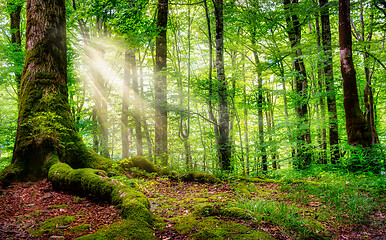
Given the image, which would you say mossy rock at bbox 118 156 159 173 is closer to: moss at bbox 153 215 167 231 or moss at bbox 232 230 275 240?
moss at bbox 153 215 167 231

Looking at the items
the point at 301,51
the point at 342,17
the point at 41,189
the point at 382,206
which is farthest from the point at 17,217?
the point at 301,51

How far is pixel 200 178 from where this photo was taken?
19.6 ft

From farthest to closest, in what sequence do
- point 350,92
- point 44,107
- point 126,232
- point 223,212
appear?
point 350,92 < point 44,107 < point 223,212 < point 126,232

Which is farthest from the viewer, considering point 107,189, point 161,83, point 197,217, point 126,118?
point 126,118

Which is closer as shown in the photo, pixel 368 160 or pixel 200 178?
pixel 368 160

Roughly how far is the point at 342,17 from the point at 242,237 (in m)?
7.13

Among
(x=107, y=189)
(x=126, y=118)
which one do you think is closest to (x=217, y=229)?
(x=107, y=189)

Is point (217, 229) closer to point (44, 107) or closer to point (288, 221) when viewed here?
point (288, 221)

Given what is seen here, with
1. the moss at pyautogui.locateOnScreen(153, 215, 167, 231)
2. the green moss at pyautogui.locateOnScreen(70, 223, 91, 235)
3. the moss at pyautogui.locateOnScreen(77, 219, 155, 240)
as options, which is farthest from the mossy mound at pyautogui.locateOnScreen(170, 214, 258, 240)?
the green moss at pyautogui.locateOnScreen(70, 223, 91, 235)

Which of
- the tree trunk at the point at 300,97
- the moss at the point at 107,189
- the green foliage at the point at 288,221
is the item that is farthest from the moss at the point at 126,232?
the tree trunk at the point at 300,97

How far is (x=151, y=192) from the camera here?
4629 millimetres

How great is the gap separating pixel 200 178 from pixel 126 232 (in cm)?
396

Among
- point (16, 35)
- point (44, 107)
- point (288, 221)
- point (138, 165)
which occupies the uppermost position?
point (16, 35)

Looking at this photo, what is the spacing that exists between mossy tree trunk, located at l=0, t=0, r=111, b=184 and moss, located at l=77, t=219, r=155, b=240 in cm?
293
